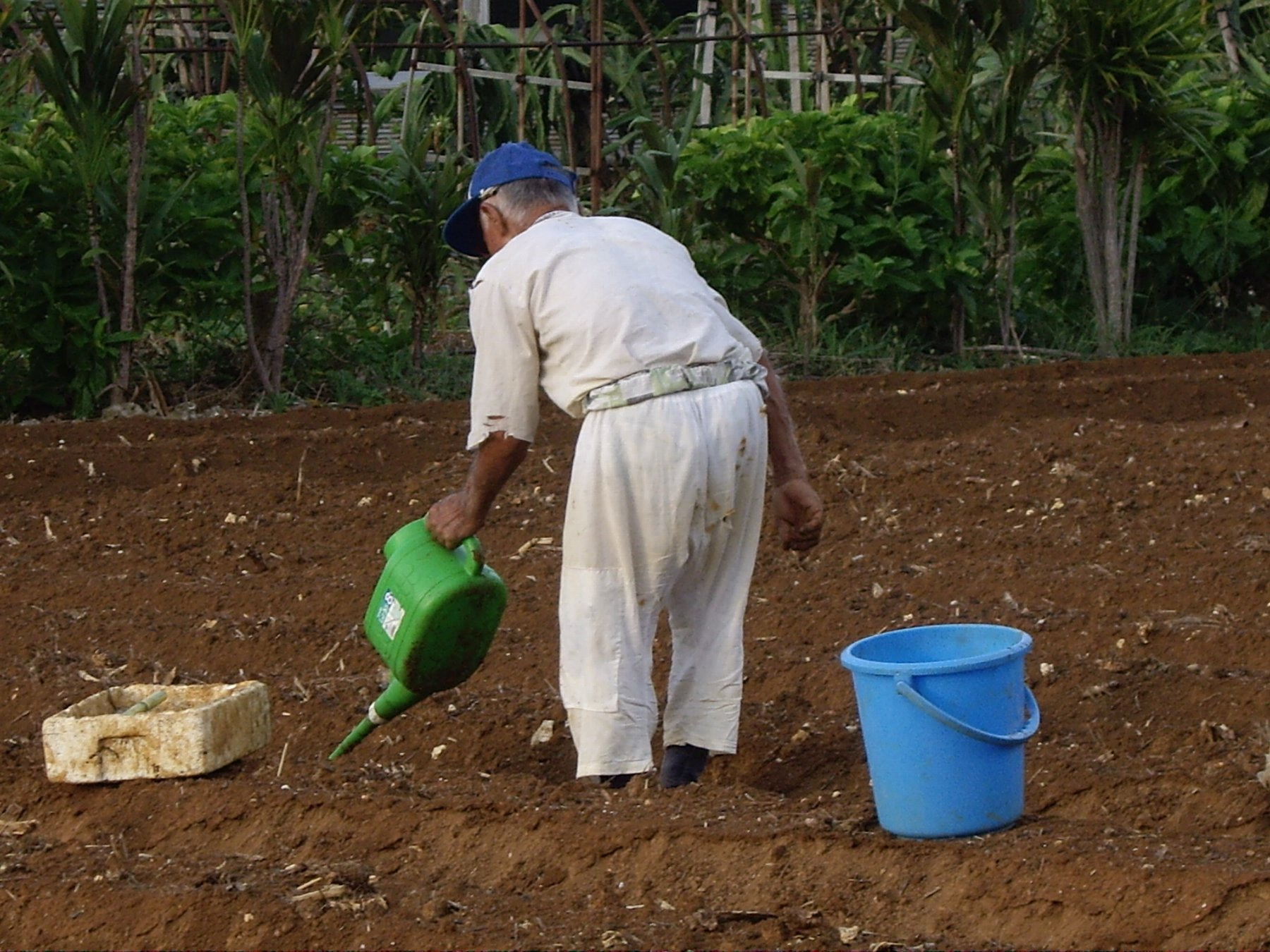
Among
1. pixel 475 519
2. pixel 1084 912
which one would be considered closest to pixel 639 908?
pixel 1084 912

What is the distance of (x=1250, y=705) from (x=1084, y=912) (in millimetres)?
1540

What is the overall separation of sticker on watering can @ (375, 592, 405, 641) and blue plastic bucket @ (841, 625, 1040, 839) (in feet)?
3.28

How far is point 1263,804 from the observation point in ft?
12.1

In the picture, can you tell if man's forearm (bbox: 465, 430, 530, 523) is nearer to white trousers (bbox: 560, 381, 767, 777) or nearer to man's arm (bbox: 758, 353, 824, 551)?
white trousers (bbox: 560, 381, 767, 777)

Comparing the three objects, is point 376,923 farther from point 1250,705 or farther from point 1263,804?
point 1250,705

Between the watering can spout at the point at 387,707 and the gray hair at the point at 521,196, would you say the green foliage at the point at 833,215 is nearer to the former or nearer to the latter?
the gray hair at the point at 521,196

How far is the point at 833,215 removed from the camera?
9.58 m

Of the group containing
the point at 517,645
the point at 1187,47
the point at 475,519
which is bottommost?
the point at 517,645

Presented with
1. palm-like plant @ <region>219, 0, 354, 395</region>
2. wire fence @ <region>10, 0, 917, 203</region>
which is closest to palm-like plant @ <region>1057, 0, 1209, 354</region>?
wire fence @ <region>10, 0, 917, 203</region>

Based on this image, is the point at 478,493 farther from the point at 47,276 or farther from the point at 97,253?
the point at 47,276

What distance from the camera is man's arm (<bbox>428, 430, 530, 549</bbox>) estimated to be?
3.77m

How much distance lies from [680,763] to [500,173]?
1.40 metres

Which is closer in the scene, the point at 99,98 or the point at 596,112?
the point at 99,98

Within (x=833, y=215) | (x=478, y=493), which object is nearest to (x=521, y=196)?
(x=478, y=493)
